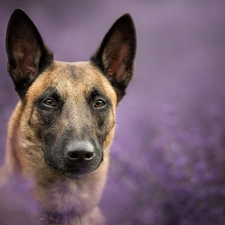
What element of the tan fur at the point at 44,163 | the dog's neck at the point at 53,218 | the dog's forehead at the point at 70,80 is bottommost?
the dog's neck at the point at 53,218

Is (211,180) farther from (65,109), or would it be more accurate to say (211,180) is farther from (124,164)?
(65,109)

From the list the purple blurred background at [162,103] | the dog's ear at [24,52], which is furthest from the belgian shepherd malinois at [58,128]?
the purple blurred background at [162,103]

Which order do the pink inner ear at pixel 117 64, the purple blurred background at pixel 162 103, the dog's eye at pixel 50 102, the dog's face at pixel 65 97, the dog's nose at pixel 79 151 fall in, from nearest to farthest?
the dog's nose at pixel 79 151 < the dog's face at pixel 65 97 < the dog's eye at pixel 50 102 < the pink inner ear at pixel 117 64 < the purple blurred background at pixel 162 103

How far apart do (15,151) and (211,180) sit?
1897 mm

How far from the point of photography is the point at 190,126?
522 centimetres

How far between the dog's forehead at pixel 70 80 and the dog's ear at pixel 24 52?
3.5 inches

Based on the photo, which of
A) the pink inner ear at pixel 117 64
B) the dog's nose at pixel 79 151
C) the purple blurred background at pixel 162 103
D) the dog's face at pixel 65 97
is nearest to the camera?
the dog's nose at pixel 79 151

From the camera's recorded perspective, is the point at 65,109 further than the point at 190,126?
No

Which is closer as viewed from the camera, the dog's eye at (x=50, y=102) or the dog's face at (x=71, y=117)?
the dog's face at (x=71, y=117)

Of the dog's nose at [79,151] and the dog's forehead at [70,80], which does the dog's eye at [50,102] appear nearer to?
the dog's forehead at [70,80]

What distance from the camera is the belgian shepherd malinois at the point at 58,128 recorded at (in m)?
3.61

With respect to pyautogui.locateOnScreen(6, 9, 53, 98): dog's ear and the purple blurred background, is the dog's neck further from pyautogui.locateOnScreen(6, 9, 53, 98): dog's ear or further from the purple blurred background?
pyautogui.locateOnScreen(6, 9, 53, 98): dog's ear

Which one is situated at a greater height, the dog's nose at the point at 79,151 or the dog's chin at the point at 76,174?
the dog's nose at the point at 79,151

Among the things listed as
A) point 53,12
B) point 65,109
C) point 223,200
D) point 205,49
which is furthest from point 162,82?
point 65,109
